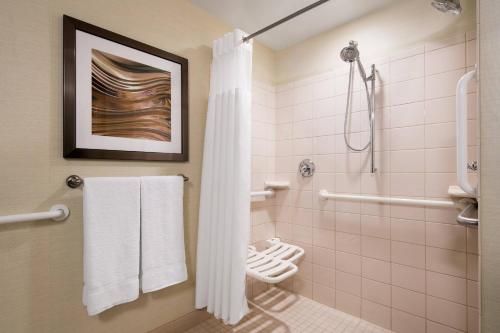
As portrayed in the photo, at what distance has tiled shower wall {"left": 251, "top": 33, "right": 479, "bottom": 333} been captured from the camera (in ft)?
4.29

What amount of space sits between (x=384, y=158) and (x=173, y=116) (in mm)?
1374

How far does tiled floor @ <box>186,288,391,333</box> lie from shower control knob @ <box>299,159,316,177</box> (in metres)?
1.01

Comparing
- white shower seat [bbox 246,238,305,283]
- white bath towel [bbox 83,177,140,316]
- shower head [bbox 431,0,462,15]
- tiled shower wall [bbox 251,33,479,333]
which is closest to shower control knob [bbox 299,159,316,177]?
tiled shower wall [bbox 251,33,479,333]

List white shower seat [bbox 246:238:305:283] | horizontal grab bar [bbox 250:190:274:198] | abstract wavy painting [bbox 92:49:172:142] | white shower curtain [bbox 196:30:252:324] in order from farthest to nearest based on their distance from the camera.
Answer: horizontal grab bar [bbox 250:190:274:198], white shower seat [bbox 246:238:305:283], white shower curtain [bbox 196:30:252:324], abstract wavy painting [bbox 92:49:172:142]

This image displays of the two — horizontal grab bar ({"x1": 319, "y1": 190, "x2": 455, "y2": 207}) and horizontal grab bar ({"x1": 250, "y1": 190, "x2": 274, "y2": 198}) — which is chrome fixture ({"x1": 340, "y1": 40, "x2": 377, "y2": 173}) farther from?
horizontal grab bar ({"x1": 250, "y1": 190, "x2": 274, "y2": 198})

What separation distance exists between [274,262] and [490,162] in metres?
1.25

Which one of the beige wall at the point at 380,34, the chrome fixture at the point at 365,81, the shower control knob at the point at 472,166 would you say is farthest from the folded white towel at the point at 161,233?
the shower control knob at the point at 472,166

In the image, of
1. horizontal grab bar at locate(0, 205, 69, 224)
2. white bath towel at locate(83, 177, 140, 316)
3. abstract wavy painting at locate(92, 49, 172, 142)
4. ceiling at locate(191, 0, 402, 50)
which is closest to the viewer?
horizontal grab bar at locate(0, 205, 69, 224)

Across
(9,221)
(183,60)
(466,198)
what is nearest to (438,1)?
(466,198)

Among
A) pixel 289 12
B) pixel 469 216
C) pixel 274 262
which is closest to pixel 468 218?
pixel 469 216

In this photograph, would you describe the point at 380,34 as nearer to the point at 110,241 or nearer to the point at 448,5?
the point at 448,5

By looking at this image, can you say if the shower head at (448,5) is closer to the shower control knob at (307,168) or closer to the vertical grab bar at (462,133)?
the vertical grab bar at (462,133)

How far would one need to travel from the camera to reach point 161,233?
129 cm

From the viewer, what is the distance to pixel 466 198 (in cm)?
126
